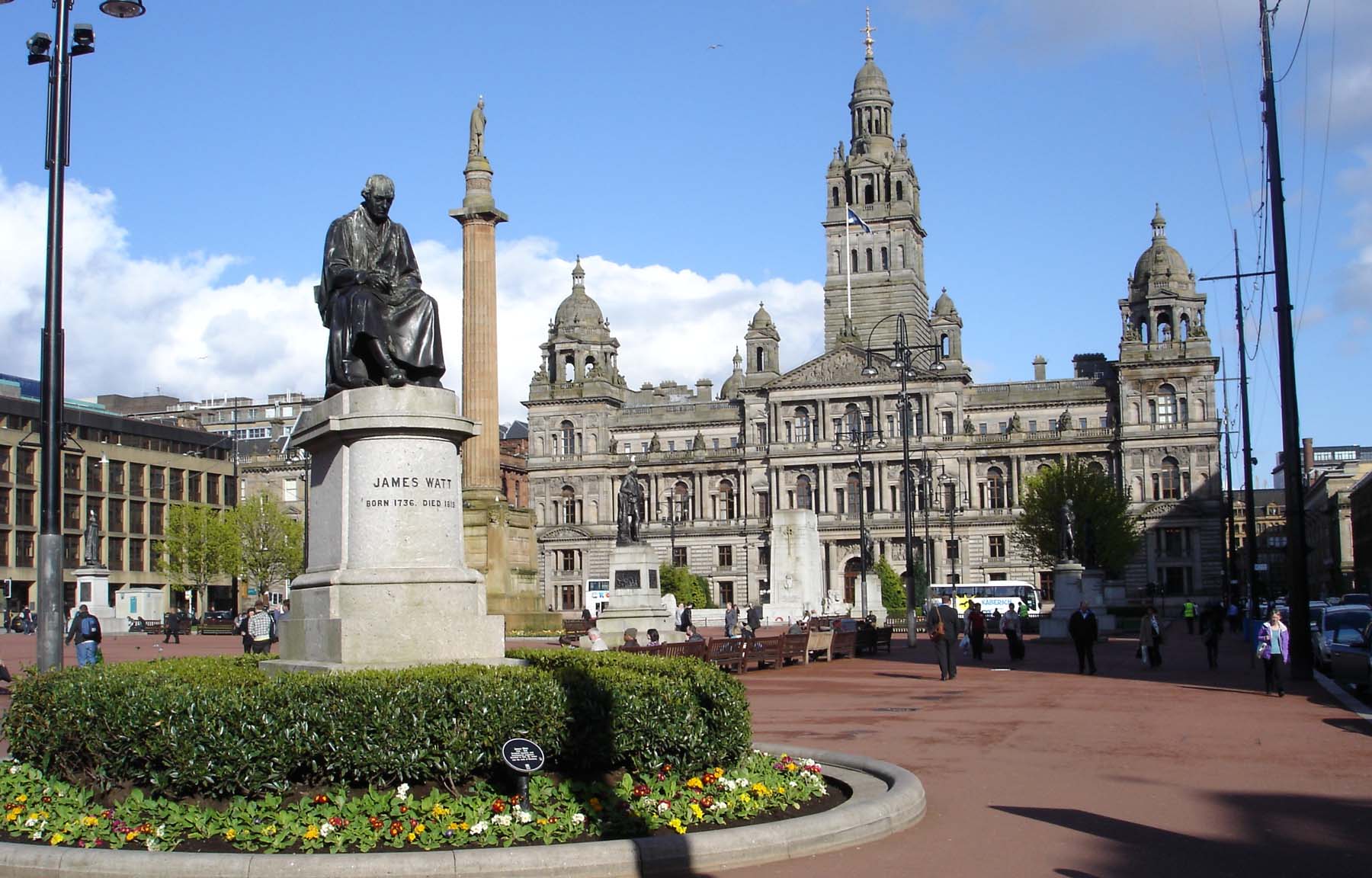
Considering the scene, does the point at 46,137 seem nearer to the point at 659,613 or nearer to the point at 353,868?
the point at 353,868

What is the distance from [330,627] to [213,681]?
1308mm

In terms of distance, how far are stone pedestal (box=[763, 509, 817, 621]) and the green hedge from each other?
150 feet

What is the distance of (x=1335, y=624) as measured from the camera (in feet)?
100

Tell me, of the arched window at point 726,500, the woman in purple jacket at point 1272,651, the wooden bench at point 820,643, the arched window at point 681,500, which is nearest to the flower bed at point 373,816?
the woman in purple jacket at point 1272,651

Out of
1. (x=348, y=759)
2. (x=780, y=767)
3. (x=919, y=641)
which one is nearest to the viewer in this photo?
(x=348, y=759)

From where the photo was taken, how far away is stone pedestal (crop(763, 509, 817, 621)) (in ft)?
183

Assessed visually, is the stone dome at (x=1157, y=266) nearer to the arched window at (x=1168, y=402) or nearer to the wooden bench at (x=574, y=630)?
the arched window at (x=1168, y=402)

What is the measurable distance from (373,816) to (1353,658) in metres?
21.0

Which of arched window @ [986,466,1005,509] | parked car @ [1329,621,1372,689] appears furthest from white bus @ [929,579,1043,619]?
parked car @ [1329,621,1372,689]

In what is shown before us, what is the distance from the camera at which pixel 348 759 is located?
9.10 metres

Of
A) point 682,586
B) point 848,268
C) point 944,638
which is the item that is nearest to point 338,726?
point 944,638

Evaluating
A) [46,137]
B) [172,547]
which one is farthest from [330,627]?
[172,547]

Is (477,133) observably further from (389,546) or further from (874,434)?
(874,434)

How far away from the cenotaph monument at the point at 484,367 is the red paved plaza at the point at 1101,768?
48.1ft
